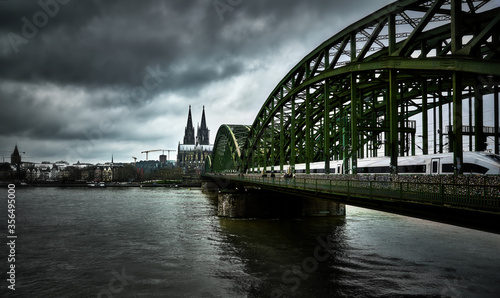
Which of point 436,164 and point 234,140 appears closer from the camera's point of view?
point 436,164

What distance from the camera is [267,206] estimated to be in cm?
4228

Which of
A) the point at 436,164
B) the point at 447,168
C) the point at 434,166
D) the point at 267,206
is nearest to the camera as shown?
the point at 447,168

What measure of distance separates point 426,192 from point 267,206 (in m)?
29.5

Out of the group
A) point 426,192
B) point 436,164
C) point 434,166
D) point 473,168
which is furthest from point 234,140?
point 426,192

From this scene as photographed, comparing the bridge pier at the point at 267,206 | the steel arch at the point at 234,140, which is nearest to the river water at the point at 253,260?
the bridge pier at the point at 267,206

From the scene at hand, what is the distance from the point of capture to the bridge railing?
11336mm

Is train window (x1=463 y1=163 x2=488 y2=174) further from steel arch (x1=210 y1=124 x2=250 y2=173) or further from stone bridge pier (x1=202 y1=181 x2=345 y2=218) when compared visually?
steel arch (x1=210 y1=124 x2=250 y2=173)

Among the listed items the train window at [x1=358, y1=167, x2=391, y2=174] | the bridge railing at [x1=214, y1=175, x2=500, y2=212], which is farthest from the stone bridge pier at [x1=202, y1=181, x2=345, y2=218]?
the bridge railing at [x1=214, y1=175, x2=500, y2=212]

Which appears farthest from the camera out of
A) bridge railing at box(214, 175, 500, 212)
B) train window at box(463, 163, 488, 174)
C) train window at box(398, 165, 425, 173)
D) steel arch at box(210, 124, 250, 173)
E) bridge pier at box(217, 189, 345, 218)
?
steel arch at box(210, 124, 250, 173)

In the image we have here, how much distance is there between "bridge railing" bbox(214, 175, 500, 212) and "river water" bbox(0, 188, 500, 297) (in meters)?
4.97

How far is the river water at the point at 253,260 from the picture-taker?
17.8 metres

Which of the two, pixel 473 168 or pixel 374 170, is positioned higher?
pixel 473 168

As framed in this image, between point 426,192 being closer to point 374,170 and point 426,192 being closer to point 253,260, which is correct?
point 253,260

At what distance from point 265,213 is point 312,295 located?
2521 cm
